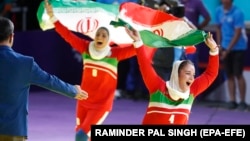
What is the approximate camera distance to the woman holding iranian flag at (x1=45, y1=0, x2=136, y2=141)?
9.25 meters

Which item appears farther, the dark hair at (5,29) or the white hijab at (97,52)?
the white hijab at (97,52)

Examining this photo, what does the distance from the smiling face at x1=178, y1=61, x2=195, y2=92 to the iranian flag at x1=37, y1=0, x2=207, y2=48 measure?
122cm

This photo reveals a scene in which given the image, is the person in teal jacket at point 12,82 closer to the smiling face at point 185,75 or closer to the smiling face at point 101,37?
the smiling face at point 185,75

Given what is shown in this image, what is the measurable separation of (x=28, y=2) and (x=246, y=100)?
501 cm

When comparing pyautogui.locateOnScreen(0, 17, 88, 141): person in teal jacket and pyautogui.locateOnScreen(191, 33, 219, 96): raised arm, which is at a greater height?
pyautogui.locateOnScreen(191, 33, 219, 96): raised arm

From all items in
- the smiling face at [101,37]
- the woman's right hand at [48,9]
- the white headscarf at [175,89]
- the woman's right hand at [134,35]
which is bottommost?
the white headscarf at [175,89]

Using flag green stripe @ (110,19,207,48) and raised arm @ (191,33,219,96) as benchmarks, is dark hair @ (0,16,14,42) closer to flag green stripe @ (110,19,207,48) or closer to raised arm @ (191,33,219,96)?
flag green stripe @ (110,19,207,48)

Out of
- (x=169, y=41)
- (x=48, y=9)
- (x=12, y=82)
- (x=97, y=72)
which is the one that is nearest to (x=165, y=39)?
(x=169, y=41)

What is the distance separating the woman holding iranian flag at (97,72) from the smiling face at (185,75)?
1.70 meters

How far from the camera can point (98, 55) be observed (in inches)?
371

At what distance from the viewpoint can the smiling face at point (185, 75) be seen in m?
7.79

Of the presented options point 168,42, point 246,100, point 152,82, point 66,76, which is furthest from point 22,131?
point 66,76

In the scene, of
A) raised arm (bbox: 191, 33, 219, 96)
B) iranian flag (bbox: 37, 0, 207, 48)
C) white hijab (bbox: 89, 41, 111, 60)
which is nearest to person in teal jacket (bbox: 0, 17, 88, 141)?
raised arm (bbox: 191, 33, 219, 96)

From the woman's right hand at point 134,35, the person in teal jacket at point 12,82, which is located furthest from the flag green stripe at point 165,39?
the person in teal jacket at point 12,82
